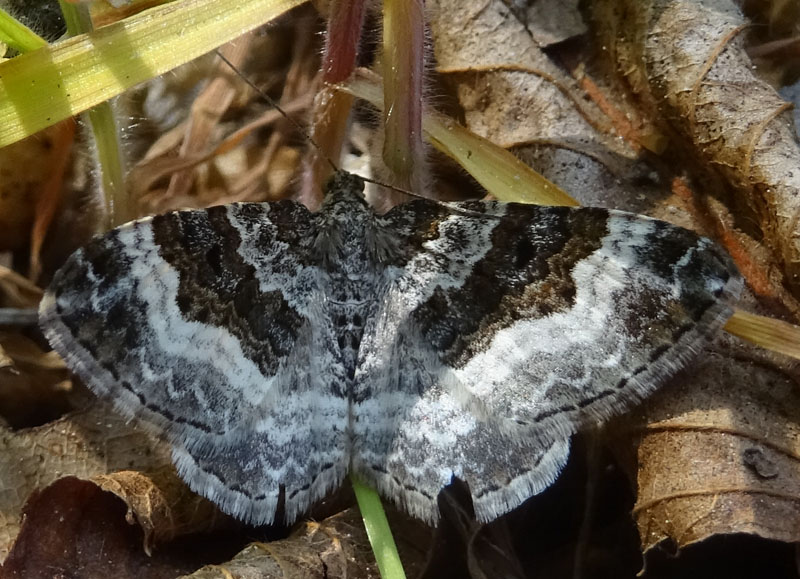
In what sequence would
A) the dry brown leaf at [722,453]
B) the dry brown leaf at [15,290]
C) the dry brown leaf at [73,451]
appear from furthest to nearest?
the dry brown leaf at [15,290], the dry brown leaf at [73,451], the dry brown leaf at [722,453]

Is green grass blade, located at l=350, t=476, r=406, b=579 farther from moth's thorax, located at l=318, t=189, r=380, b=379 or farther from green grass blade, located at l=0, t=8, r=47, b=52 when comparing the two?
green grass blade, located at l=0, t=8, r=47, b=52

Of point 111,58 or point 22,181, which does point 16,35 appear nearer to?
point 111,58

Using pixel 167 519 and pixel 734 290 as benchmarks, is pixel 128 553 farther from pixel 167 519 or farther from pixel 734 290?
pixel 734 290

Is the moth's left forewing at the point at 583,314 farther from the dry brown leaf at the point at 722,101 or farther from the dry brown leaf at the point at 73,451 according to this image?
the dry brown leaf at the point at 73,451

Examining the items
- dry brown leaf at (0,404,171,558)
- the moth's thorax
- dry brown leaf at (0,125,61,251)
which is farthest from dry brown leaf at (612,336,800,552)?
dry brown leaf at (0,125,61,251)

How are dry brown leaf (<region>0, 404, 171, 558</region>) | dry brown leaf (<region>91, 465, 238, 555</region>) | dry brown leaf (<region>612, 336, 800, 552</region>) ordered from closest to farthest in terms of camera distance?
dry brown leaf (<region>612, 336, 800, 552</region>)
dry brown leaf (<region>91, 465, 238, 555</region>)
dry brown leaf (<region>0, 404, 171, 558</region>)

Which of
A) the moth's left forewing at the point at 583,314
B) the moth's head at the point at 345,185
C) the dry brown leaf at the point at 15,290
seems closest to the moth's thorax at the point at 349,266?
the moth's head at the point at 345,185

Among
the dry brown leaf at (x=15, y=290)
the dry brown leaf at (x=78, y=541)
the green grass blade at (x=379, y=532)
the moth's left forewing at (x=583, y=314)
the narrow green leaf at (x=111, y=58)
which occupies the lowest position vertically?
the dry brown leaf at (x=78, y=541)
